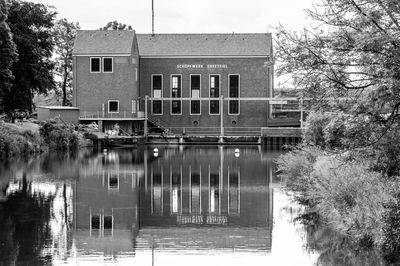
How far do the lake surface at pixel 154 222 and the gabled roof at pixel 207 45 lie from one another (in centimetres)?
4197

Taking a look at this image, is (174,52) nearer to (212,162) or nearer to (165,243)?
(212,162)

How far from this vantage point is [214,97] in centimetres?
7350

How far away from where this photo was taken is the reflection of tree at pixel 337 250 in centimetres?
1299

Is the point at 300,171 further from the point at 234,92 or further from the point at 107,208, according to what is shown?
the point at 234,92

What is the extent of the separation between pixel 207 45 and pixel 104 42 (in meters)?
10.3

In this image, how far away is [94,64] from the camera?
70.4m

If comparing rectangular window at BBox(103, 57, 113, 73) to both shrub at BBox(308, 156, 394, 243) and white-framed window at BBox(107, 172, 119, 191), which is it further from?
shrub at BBox(308, 156, 394, 243)

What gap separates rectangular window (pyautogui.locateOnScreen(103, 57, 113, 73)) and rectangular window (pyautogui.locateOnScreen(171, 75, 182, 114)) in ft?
21.9

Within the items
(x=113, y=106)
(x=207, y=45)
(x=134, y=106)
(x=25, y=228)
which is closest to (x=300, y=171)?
(x=25, y=228)

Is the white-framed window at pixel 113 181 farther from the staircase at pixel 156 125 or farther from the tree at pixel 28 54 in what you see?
the staircase at pixel 156 125

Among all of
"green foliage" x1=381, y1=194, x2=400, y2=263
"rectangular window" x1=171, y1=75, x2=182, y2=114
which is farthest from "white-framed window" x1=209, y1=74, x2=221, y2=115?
"green foliage" x1=381, y1=194, x2=400, y2=263

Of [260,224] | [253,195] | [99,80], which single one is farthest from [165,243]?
[99,80]

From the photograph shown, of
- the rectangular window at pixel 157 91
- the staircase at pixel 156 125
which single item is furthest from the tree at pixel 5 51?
the rectangular window at pixel 157 91

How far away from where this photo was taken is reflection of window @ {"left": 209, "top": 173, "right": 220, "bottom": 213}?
21125 millimetres
